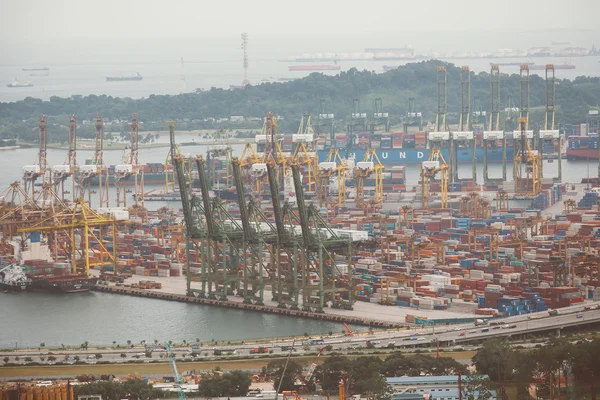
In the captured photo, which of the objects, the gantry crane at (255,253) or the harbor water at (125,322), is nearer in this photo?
the harbor water at (125,322)

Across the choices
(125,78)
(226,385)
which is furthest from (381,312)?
(125,78)

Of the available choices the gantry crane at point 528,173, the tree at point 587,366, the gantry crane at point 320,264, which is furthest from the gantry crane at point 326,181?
the tree at point 587,366

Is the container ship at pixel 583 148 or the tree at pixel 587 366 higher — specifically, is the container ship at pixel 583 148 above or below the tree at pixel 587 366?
below

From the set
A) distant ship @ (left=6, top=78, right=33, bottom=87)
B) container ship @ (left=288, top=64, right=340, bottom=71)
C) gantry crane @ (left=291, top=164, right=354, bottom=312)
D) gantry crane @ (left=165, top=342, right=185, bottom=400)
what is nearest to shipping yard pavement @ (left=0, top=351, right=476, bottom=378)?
gantry crane @ (left=165, top=342, right=185, bottom=400)

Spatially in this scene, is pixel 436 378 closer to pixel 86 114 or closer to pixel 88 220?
pixel 88 220

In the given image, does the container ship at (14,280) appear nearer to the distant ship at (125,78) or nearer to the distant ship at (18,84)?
the distant ship at (18,84)

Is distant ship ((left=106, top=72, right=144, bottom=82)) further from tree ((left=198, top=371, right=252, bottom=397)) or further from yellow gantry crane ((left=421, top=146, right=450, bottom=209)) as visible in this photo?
tree ((left=198, top=371, right=252, bottom=397))
